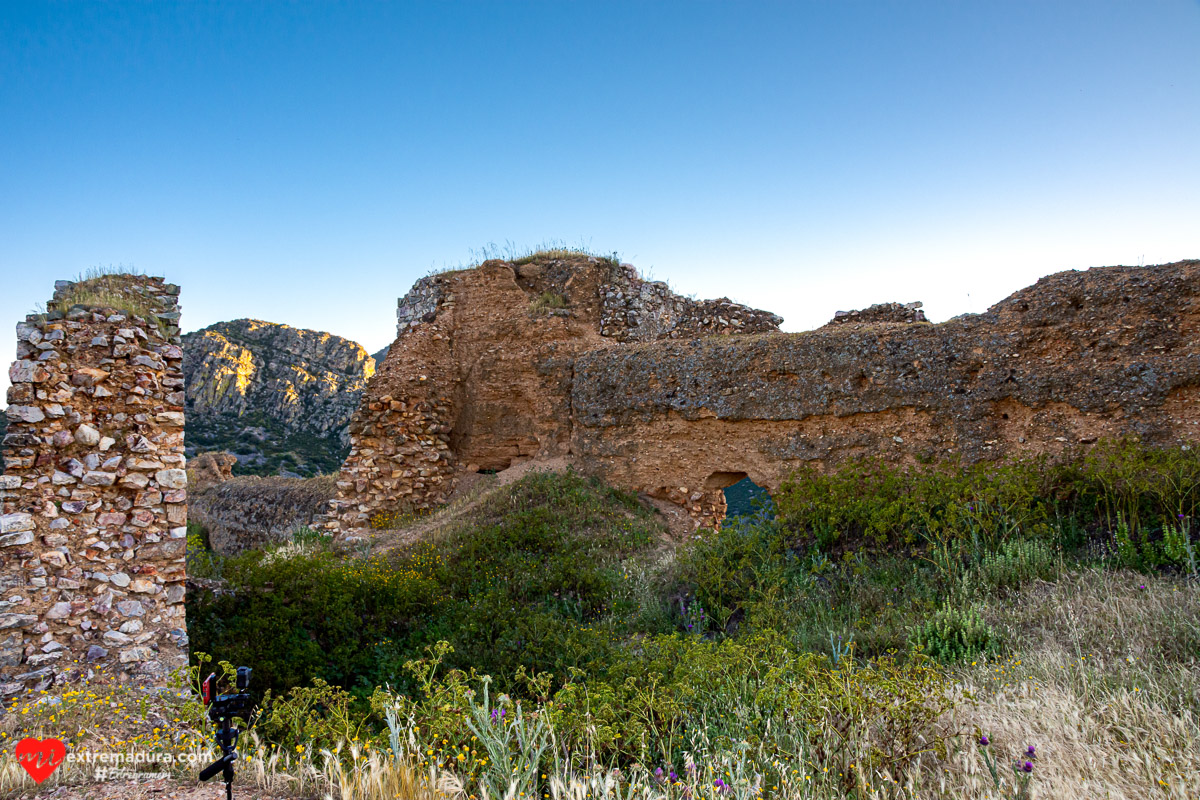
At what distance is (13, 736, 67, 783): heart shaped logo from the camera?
304cm

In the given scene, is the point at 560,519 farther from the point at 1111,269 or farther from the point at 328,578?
the point at 1111,269

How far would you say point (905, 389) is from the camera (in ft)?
27.6

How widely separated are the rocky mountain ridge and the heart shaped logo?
26919 mm

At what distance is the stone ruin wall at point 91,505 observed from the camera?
4.57 m

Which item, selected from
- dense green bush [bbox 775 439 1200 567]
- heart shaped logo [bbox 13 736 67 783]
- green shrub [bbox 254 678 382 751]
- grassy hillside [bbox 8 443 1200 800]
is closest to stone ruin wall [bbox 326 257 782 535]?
grassy hillside [bbox 8 443 1200 800]

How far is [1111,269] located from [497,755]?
8.37 meters

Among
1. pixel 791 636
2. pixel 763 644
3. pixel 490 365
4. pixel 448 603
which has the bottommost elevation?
pixel 448 603

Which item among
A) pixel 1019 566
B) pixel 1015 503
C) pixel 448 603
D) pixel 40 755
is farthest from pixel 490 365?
pixel 40 755

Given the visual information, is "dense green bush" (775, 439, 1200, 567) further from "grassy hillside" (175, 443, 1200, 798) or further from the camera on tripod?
the camera on tripod

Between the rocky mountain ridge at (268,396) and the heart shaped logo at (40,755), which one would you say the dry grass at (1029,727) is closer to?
the heart shaped logo at (40,755)

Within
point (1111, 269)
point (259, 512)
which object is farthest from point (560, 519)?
point (259, 512)

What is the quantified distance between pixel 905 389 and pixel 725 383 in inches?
97.6

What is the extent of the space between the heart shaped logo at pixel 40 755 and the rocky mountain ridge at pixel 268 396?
26919 mm

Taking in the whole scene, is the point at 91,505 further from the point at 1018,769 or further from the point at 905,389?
the point at 905,389
